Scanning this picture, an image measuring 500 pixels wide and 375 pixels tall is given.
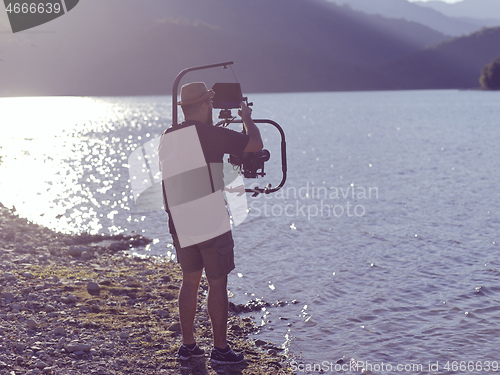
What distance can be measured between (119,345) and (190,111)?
298cm

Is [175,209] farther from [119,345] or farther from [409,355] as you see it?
[409,355]

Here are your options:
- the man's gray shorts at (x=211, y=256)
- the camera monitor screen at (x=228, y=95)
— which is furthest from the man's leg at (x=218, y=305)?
the camera monitor screen at (x=228, y=95)

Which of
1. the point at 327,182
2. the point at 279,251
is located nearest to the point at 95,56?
the point at 327,182

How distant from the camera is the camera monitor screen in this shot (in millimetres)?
5859

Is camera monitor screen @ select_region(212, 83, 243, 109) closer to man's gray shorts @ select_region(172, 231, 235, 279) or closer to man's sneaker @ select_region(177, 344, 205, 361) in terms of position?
man's gray shorts @ select_region(172, 231, 235, 279)

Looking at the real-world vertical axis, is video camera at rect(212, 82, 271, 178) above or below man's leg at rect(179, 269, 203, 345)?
above

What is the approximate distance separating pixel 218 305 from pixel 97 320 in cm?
229

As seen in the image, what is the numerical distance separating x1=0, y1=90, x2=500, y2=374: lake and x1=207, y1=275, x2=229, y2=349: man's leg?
1.38 metres

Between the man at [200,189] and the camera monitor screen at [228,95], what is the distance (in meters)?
0.11

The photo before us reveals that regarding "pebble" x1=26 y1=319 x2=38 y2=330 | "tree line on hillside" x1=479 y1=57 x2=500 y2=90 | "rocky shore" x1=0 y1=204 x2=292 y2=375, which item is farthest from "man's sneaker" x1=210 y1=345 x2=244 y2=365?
"tree line on hillside" x1=479 y1=57 x2=500 y2=90

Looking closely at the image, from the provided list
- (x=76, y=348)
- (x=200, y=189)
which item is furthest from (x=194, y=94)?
(x=76, y=348)

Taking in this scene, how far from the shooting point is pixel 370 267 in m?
12.8

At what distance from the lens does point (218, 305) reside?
20.4ft

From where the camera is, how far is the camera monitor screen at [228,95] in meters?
5.86
